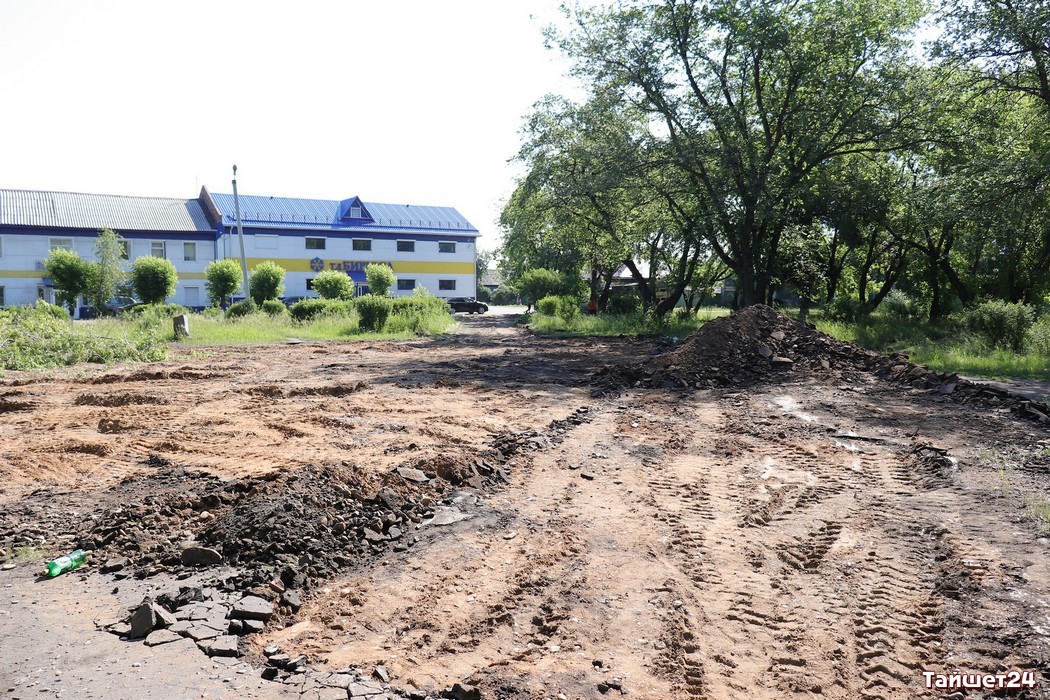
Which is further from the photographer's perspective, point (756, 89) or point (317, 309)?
point (317, 309)

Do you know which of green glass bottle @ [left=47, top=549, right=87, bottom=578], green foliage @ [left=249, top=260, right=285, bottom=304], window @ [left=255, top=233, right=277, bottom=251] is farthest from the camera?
window @ [left=255, top=233, right=277, bottom=251]

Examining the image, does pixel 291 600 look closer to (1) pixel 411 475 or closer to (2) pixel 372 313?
(1) pixel 411 475

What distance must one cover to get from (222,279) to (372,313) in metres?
16.7

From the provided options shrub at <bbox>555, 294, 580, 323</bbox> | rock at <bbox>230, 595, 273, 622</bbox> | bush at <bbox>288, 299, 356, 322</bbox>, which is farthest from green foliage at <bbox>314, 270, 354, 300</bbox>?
rock at <bbox>230, 595, 273, 622</bbox>

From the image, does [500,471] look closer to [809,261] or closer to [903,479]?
[903,479]

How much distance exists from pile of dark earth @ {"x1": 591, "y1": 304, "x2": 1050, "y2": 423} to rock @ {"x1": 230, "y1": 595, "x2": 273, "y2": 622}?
28.6 ft

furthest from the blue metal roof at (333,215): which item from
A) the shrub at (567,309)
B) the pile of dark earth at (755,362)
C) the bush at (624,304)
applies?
the pile of dark earth at (755,362)

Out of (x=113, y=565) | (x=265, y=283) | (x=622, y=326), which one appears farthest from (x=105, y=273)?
(x=113, y=565)

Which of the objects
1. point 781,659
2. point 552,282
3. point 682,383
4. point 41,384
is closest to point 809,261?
point 552,282

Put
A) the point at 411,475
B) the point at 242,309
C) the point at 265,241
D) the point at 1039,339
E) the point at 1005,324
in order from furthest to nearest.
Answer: the point at 265,241 < the point at 242,309 < the point at 1005,324 < the point at 1039,339 < the point at 411,475

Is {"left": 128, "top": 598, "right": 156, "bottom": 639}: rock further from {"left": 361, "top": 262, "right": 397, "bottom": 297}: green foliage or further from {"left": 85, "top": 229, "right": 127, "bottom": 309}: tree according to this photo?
{"left": 85, "top": 229, "right": 127, "bottom": 309}: tree

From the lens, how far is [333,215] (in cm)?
5453

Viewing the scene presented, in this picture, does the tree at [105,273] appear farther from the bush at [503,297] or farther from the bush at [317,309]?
the bush at [503,297]

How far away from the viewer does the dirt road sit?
3621mm
